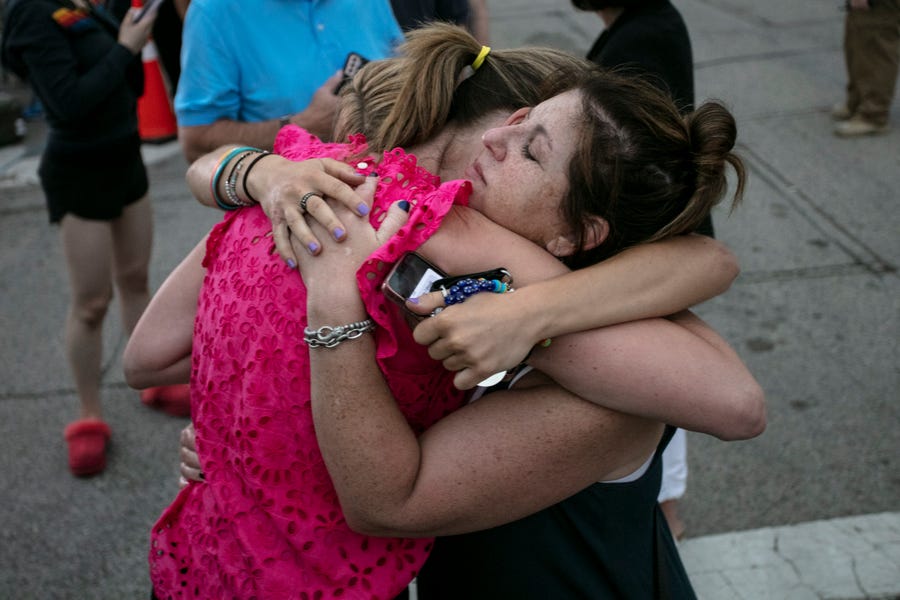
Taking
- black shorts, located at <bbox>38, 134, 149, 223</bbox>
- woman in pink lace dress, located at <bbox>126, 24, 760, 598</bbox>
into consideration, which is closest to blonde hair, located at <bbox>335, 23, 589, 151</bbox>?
woman in pink lace dress, located at <bbox>126, 24, 760, 598</bbox>

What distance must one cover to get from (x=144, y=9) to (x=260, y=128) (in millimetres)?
1272

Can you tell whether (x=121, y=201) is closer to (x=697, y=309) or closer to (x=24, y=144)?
(x=697, y=309)

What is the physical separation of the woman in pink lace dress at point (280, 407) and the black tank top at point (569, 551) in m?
0.11

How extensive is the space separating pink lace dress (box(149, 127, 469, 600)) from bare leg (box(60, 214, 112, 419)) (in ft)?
7.33

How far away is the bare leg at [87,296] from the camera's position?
345 cm

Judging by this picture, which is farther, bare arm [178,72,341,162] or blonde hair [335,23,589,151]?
bare arm [178,72,341,162]

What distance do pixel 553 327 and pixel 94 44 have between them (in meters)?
2.86

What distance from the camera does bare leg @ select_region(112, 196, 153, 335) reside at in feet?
12.2

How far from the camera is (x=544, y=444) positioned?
1.28 metres

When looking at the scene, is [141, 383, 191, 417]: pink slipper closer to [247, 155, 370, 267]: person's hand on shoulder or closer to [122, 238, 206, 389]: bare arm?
[122, 238, 206, 389]: bare arm

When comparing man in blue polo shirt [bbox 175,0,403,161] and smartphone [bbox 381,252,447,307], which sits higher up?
smartphone [bbox 381,252,447,307]

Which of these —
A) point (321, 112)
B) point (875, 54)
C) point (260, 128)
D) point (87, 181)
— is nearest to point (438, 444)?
point (321, 112)

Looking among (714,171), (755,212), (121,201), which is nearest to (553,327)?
(714,171)

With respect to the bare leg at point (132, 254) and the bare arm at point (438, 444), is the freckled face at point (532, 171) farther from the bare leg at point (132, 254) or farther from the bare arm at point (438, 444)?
the bare leg at point (132, 254)
